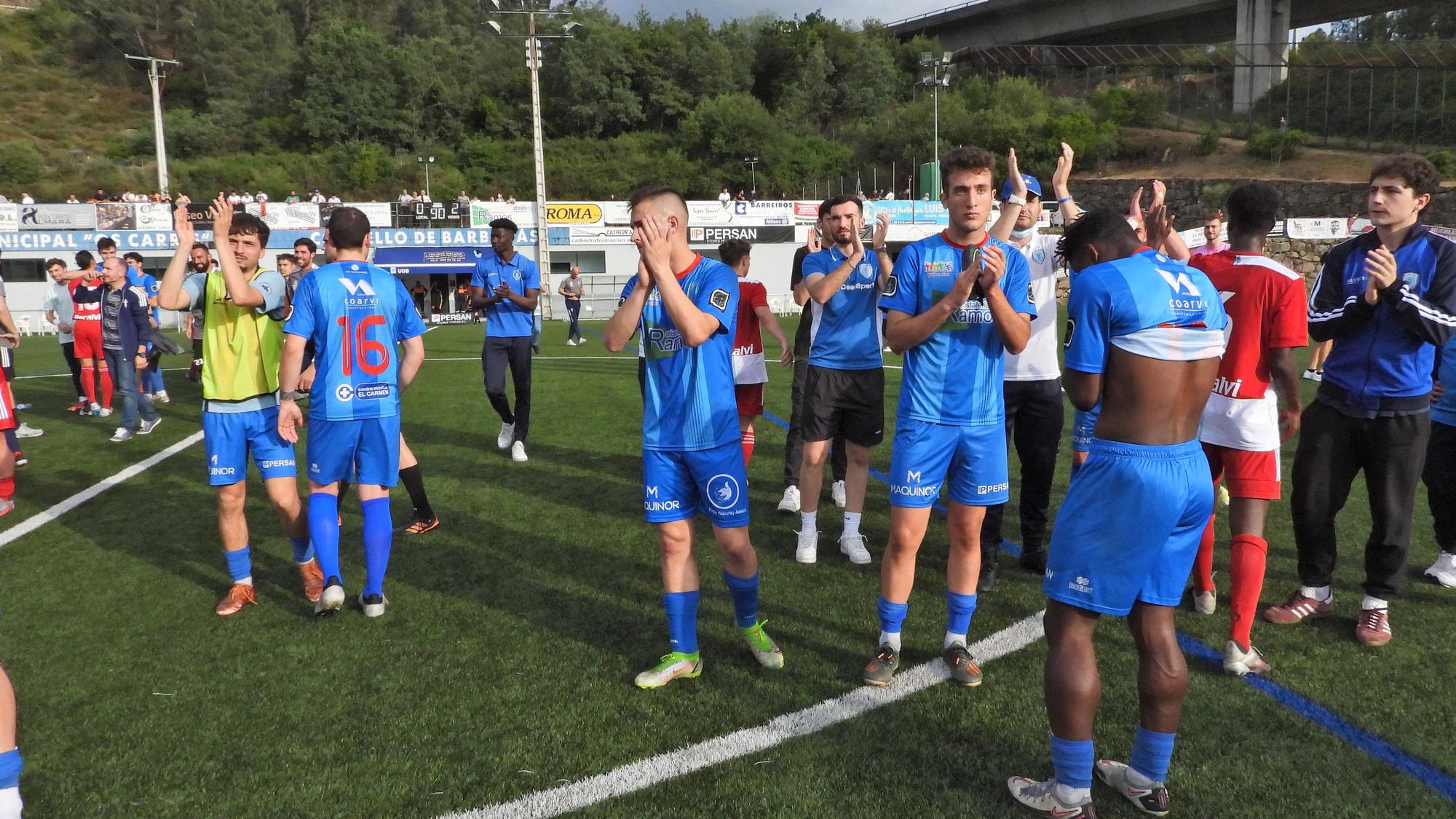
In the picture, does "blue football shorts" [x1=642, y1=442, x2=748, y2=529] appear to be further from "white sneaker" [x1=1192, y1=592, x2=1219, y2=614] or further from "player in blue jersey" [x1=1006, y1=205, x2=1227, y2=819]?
"white sneaker" [x1=1192, y1=592, x2=1219, y2=614]

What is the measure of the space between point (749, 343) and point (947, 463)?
3.01m

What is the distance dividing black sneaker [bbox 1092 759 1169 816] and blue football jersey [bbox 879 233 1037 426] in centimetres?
145

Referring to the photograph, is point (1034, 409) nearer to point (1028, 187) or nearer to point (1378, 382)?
point (1028, 187)

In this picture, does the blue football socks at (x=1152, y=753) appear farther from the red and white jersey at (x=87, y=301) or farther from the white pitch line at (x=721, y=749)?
the red and white jersey at (x=87, y=301)

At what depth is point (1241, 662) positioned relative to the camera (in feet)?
12.6

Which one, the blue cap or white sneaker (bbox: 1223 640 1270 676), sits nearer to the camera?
white sneaker (bbox: 1223 640 1270 676)

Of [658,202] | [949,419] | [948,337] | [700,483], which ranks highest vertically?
[658,202]

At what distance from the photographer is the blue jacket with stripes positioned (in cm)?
396

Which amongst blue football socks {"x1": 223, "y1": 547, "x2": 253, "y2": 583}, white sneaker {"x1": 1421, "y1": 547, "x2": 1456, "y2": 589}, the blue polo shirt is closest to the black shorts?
white sneaker {"x1": 1421, "y1": 547, "x2": 1456, "y2": 589}

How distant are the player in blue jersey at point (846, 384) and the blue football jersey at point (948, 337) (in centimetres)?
146

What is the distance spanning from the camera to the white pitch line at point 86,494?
635 centimetres

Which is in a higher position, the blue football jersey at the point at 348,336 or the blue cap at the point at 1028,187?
the blue cap at the point at 1028,187

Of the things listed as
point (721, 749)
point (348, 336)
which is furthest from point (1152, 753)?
point (348, 336)

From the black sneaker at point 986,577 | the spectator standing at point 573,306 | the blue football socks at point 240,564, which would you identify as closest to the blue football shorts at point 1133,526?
the black sneaker at point 986,577
